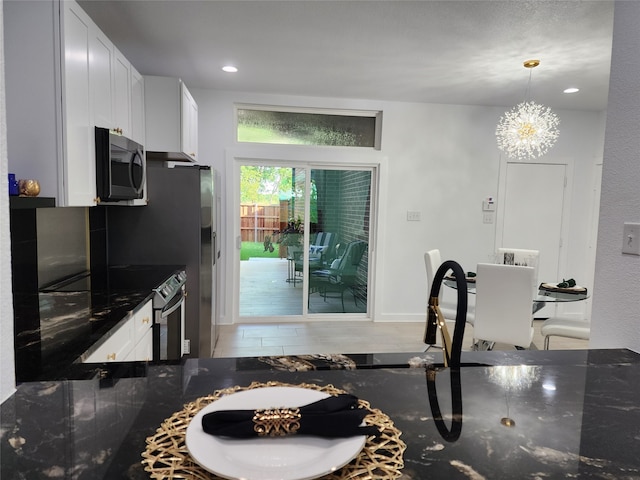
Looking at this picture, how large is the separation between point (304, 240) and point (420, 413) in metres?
4.08

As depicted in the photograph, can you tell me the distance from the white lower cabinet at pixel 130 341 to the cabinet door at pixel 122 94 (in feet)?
3.76

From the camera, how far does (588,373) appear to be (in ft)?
3.83

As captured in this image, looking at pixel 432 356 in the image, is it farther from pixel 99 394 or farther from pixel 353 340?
pixel 353 340

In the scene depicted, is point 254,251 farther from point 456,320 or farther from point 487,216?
point 456,320

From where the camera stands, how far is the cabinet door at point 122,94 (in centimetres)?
256

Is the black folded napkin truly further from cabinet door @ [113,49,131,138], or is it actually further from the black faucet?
cabinet door @ [113,49,131,138]

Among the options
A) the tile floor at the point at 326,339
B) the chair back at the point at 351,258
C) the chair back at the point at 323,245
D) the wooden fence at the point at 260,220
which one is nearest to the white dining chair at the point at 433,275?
the tile floor at the point at 326,339

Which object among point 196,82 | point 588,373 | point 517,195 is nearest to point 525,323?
point 588,373

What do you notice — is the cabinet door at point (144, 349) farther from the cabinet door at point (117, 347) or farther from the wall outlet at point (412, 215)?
the wall outlet at point (412, 215)

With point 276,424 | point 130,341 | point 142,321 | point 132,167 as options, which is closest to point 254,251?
point 132,167

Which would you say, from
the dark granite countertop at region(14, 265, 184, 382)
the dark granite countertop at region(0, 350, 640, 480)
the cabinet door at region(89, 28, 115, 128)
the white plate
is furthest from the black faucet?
the cabinet door at region(89, 28, 115, 128)

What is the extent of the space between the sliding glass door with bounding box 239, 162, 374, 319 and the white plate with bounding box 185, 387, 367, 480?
13.6 ft

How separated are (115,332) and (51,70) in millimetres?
1149

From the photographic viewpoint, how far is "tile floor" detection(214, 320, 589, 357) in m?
3.92
